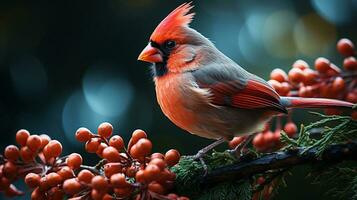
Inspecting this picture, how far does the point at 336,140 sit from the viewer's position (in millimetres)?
1810

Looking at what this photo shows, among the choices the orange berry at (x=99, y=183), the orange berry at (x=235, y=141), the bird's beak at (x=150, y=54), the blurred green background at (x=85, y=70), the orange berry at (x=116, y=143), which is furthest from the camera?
the blurred green background at (x=85, y=70)

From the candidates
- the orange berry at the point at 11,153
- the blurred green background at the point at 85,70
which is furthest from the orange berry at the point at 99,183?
the blurred green background at the point at 85,70

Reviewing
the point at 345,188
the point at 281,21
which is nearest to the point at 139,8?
the point at 281,21

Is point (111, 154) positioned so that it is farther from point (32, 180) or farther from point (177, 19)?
point (177, 19)

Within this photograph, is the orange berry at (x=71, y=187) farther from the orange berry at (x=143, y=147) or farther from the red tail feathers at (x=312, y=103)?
the red tail feathers at (x=312, y=103)

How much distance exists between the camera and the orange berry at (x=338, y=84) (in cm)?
225

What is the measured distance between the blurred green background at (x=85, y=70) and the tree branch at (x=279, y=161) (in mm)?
1544

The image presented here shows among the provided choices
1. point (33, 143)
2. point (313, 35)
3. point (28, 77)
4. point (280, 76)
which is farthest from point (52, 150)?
point (313, 35)

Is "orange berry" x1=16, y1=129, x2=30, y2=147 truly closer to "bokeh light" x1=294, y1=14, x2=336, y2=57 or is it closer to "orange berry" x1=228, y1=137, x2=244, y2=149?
"orange berry" x1=228, y1=137, x2=244, y2=149

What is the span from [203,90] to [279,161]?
0.75 meters

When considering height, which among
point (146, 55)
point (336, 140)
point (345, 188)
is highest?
point (146, 55)

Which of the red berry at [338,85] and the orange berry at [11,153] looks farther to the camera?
the red berry at [338,85]

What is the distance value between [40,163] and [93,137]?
0.19m

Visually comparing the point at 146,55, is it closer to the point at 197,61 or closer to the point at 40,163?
the point at 197,61
